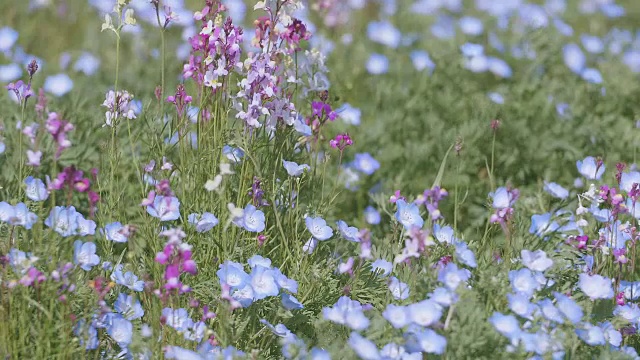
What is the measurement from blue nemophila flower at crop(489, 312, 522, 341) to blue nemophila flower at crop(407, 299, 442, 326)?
0.14 m

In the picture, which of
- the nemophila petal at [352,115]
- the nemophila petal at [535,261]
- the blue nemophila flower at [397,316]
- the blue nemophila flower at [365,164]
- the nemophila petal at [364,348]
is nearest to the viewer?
the nemophila petal at [364,348]

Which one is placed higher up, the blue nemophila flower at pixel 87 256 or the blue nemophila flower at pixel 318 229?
the blue nemophila flower at pixel 87 256

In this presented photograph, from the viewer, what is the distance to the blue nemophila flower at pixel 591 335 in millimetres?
2295

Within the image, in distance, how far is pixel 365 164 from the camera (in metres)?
3.91

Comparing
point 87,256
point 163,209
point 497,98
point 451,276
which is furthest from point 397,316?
point 497,98

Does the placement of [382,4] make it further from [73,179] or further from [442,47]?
[73,179]

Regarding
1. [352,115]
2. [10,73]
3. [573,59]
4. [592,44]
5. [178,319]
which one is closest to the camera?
[178,319]

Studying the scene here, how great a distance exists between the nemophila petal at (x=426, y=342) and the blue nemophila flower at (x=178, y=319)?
60 cm

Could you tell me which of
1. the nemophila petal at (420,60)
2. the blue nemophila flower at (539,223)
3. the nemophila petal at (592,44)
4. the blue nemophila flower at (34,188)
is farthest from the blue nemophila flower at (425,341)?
the nemophila petal at (592,44)

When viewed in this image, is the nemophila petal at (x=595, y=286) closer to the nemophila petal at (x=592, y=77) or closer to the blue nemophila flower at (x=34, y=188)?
the blue nemophila flower at (x=34, y=188)

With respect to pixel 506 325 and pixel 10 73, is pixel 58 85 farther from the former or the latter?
pixel 506 325

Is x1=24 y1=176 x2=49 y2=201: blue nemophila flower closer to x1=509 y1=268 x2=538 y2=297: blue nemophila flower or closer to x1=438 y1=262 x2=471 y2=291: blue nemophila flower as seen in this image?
x1=438 y1=262 x2=471 y2=291: blue nemophila flower

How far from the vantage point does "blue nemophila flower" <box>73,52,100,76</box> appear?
16.0 ft

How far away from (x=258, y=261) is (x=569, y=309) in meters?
0.91
